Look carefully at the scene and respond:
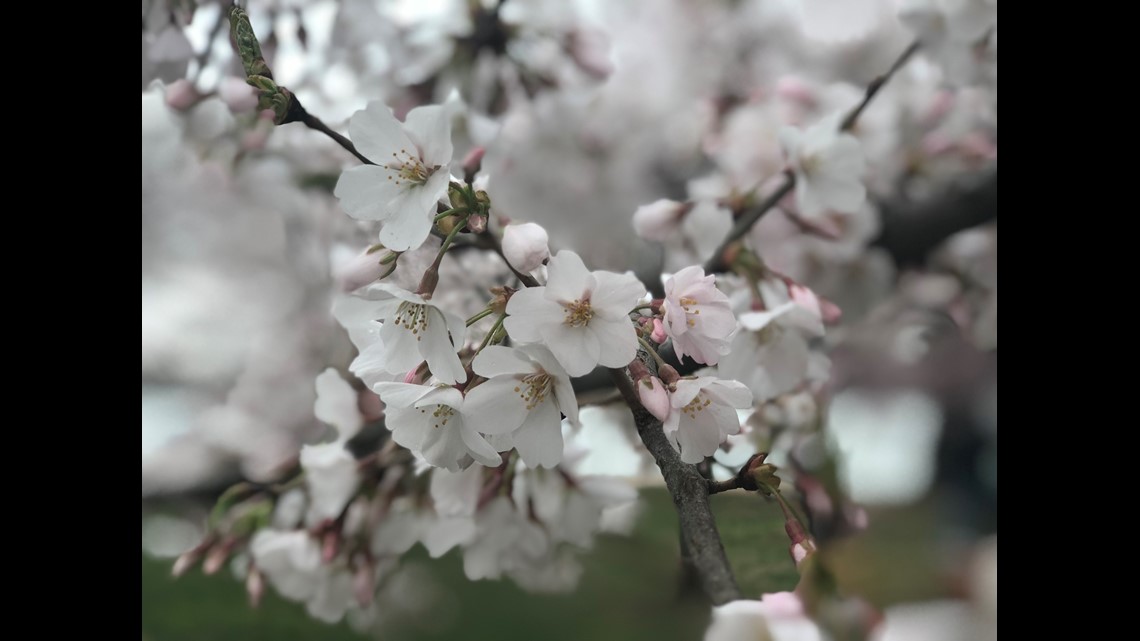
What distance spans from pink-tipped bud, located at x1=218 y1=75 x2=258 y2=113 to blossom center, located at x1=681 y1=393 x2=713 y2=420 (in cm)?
45

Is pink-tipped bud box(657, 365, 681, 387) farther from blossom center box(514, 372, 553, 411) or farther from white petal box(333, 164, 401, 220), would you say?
white petal box(333, 164, 401, 220)

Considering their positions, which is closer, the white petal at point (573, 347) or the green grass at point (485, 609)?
the white petal at point (573, 347)

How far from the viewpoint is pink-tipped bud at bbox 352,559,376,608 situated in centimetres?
62

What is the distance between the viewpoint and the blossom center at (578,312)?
32 cm

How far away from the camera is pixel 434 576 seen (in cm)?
74

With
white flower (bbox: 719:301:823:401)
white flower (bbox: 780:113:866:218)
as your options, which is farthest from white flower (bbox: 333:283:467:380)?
white flower (bbox: 780:113:866:218)

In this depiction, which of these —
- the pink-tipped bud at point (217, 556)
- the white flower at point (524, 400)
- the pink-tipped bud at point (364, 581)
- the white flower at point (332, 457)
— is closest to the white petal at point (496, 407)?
the white flower at point (524, 400)

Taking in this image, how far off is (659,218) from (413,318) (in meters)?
0.25

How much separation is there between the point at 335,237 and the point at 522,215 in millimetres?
210

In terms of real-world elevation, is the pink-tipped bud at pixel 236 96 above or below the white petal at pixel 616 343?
above

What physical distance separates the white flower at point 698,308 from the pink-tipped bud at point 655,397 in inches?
0.9

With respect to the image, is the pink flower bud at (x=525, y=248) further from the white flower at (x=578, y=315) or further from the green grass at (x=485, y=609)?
the green grass at (x=485, y=609)

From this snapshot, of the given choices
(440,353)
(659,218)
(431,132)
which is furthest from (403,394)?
(659,218)

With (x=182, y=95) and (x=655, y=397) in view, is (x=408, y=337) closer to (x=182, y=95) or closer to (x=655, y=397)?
(x=655, y=397)
